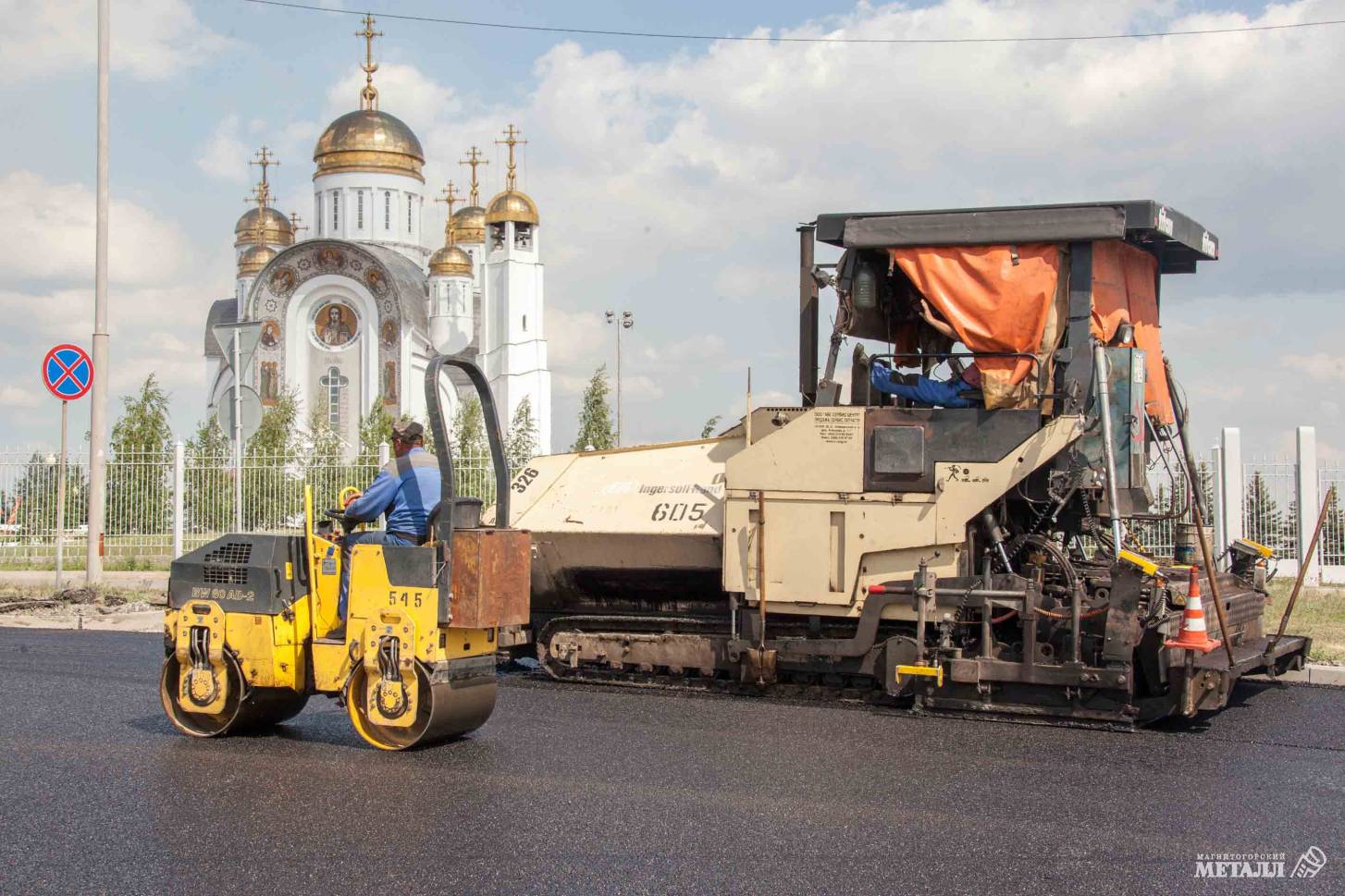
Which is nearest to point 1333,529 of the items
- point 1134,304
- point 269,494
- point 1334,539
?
point 1334,539

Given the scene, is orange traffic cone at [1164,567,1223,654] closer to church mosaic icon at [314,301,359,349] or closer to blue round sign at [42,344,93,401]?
blue round sign at [42,344,93,401]

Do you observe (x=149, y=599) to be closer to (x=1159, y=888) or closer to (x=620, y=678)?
(x=620, y=678)

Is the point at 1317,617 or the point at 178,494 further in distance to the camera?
the point at 178,494

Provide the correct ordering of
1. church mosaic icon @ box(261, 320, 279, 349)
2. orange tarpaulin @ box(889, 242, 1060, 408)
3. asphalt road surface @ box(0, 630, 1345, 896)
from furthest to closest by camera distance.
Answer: church mosaic icon @ box(261, 320, 279, 349) → orange tarpaulin @ box(889, 242, 1060, 408) → asphalt road surface @ box(0, 630, 1345, 896)

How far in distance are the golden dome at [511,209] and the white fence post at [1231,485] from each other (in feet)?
165

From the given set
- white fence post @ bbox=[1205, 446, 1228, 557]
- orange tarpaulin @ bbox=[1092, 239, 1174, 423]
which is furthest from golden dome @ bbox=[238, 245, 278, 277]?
orange tarpaulin @ bbox=[1092, 239, 1174, 423]

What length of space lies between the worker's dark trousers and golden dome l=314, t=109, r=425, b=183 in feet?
197

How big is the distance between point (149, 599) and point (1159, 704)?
1176cm

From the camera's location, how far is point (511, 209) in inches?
2525

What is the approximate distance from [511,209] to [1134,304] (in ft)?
185

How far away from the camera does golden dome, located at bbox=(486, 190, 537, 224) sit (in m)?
64.1

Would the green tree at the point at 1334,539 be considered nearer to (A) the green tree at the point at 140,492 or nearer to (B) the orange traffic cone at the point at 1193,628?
(B) the orange traffic cone at the point at 1193,628

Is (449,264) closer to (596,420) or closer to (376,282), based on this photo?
(376,282)

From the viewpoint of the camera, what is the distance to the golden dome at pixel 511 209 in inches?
2525
